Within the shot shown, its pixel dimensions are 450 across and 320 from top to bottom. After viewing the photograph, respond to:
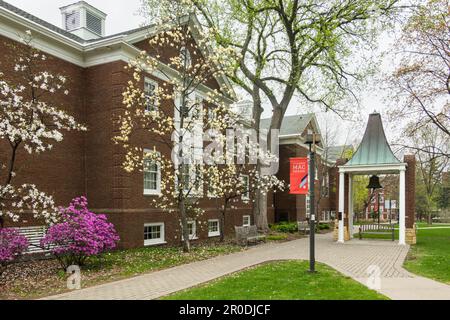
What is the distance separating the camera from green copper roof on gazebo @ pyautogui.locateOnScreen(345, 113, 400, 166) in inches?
771

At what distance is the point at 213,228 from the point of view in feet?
75.7

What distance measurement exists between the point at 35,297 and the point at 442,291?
838 centimetres

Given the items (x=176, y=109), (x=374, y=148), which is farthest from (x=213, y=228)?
(x=374, y=148)

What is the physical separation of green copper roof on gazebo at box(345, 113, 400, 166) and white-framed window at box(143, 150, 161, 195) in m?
9.51

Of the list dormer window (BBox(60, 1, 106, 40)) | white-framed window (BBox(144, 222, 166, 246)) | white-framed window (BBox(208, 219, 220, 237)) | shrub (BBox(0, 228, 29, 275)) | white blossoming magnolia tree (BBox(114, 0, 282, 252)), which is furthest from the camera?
white-framed window (BBox(208, 219, 220, 237))

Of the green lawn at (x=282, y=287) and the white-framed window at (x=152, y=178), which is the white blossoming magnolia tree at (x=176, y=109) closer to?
the white-framed window at (x=152, y=178)

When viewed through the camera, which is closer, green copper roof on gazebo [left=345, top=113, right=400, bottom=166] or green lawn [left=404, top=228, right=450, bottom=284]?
green lawn [left=404, top=228, right=450, bottom=284]

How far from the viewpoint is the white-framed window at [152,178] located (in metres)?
17.6

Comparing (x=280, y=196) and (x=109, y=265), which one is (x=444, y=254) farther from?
(x=280, y=196)

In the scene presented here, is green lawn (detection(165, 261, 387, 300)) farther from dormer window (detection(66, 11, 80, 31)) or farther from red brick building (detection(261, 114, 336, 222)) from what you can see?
red brick building (detection(261, 114, 336, 222))

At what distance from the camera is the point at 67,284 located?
30.3 feet

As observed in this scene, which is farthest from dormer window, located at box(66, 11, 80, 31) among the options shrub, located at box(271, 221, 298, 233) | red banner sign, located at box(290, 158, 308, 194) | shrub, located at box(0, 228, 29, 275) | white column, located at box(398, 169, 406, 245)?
white column, located at box(398, 169, 406, 245)

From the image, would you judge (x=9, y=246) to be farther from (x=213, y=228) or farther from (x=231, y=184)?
(x=213, y=228)
